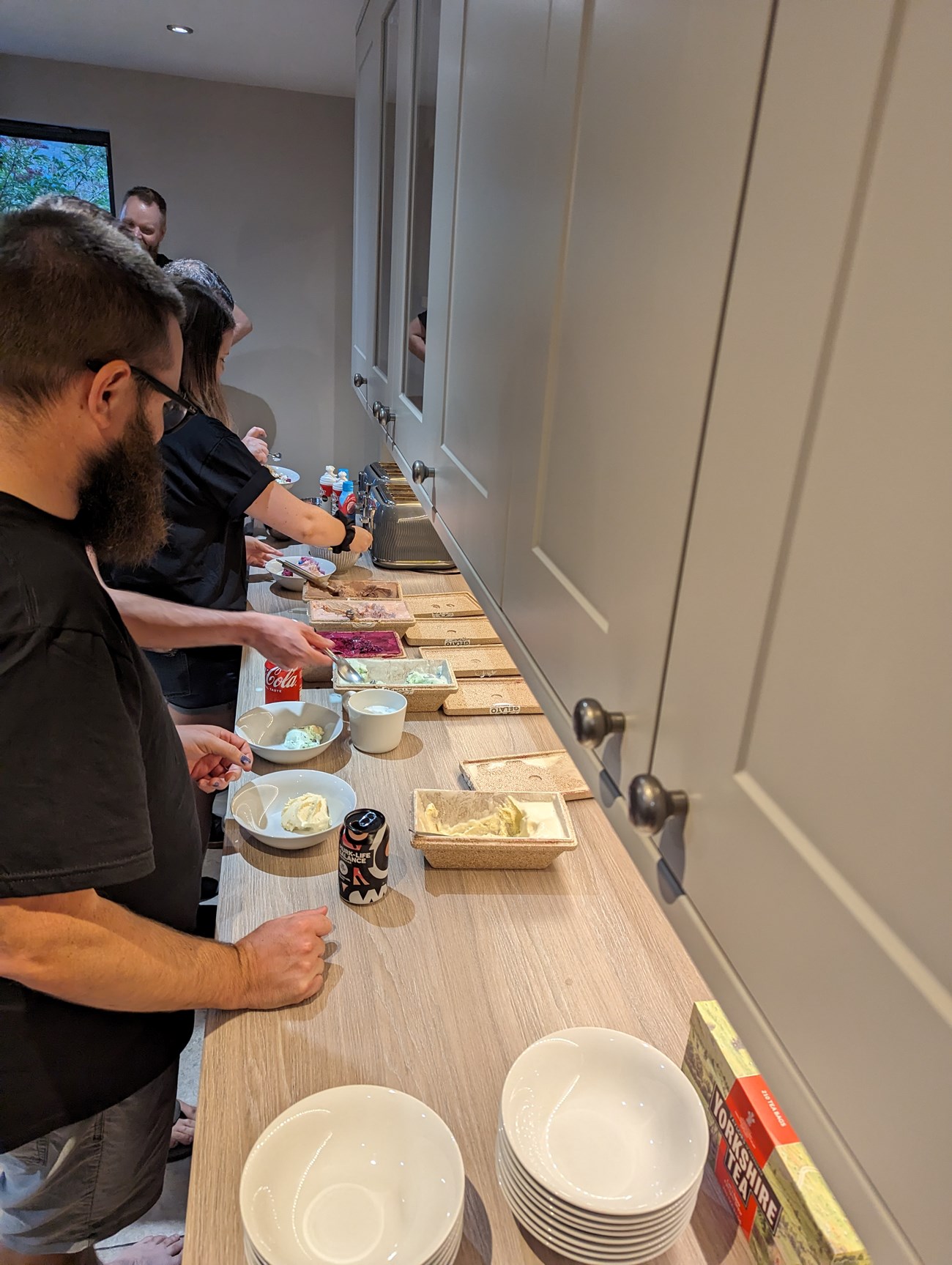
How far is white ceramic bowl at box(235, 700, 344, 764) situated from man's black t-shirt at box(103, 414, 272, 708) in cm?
46

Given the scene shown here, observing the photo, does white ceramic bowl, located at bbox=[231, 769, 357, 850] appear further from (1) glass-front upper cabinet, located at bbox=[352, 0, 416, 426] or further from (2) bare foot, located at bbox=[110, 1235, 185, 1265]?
(1) glass-front upper cabinet, located at bbox=[352, 0, 416, 426]

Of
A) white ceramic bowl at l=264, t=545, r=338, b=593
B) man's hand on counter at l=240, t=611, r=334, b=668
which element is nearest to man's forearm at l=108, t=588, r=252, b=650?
man's hand on counter at l=240, t=611, r=334, b=668

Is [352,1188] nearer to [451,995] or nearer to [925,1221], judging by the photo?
[451,995]

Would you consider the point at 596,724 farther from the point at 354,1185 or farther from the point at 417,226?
the point at 417,226

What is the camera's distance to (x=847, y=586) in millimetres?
437

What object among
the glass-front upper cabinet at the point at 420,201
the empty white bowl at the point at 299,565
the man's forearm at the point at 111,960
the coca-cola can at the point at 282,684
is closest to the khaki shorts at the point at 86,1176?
the man's forearm at the point at 111,960

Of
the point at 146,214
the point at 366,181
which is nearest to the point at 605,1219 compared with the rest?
the point at 366,181

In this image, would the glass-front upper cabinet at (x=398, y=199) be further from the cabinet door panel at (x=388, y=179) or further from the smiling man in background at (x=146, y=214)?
the smiling man in background at (x=146, y=214)

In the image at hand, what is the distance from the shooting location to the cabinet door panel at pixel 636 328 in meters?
0.56

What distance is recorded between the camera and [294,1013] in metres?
1.08

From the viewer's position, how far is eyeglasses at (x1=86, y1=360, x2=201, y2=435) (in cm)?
87

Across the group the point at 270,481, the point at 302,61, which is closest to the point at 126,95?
the point at 302,61

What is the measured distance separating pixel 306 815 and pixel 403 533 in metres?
1.34

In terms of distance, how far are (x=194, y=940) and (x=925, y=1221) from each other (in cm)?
90
